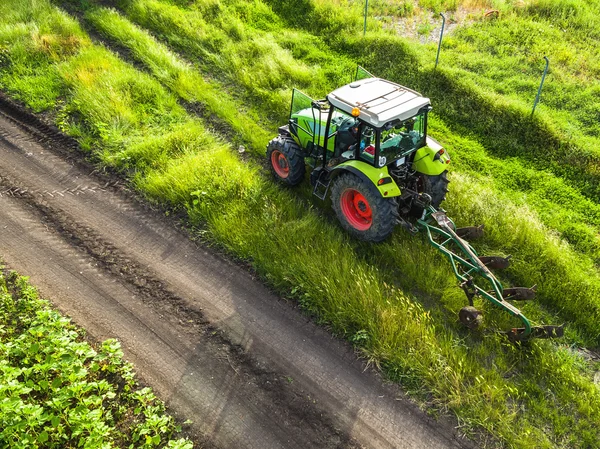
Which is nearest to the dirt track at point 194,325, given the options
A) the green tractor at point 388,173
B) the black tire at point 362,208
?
the black tire at point 362,208

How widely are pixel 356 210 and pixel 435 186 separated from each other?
4.55 ft

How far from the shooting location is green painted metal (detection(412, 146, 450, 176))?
7.97 m

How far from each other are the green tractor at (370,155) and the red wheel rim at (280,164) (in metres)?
0.08

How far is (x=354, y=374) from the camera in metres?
6.61

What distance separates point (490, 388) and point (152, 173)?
7057 millimetres

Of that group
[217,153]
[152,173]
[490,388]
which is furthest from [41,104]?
[490,388]

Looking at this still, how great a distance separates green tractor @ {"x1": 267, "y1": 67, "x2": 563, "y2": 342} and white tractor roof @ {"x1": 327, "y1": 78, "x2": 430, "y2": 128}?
2 centimetres

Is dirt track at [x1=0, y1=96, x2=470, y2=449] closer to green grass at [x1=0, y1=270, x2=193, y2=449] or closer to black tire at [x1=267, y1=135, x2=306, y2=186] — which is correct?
green grass at [x1=0, y1=270, x2=193, y2=449]

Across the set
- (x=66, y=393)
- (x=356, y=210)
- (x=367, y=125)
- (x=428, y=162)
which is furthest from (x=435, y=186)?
(x=66, y=393)

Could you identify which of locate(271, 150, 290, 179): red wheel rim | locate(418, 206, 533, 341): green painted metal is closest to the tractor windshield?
locate(418, 206, 533, 341): green painted metal

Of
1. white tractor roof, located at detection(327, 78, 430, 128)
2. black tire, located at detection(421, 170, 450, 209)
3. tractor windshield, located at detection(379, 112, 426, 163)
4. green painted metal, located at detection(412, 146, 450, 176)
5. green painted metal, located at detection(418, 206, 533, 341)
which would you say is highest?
white tractor roof, located at detection(327, 78, 430, 128)

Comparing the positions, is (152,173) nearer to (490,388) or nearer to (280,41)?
(280,41)

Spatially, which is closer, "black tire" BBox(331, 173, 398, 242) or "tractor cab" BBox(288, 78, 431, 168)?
"tractor cab" BBox(288, 78, 431, 168)

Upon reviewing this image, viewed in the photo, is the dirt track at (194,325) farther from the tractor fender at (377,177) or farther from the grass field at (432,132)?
the tractor fender at (377,177)
